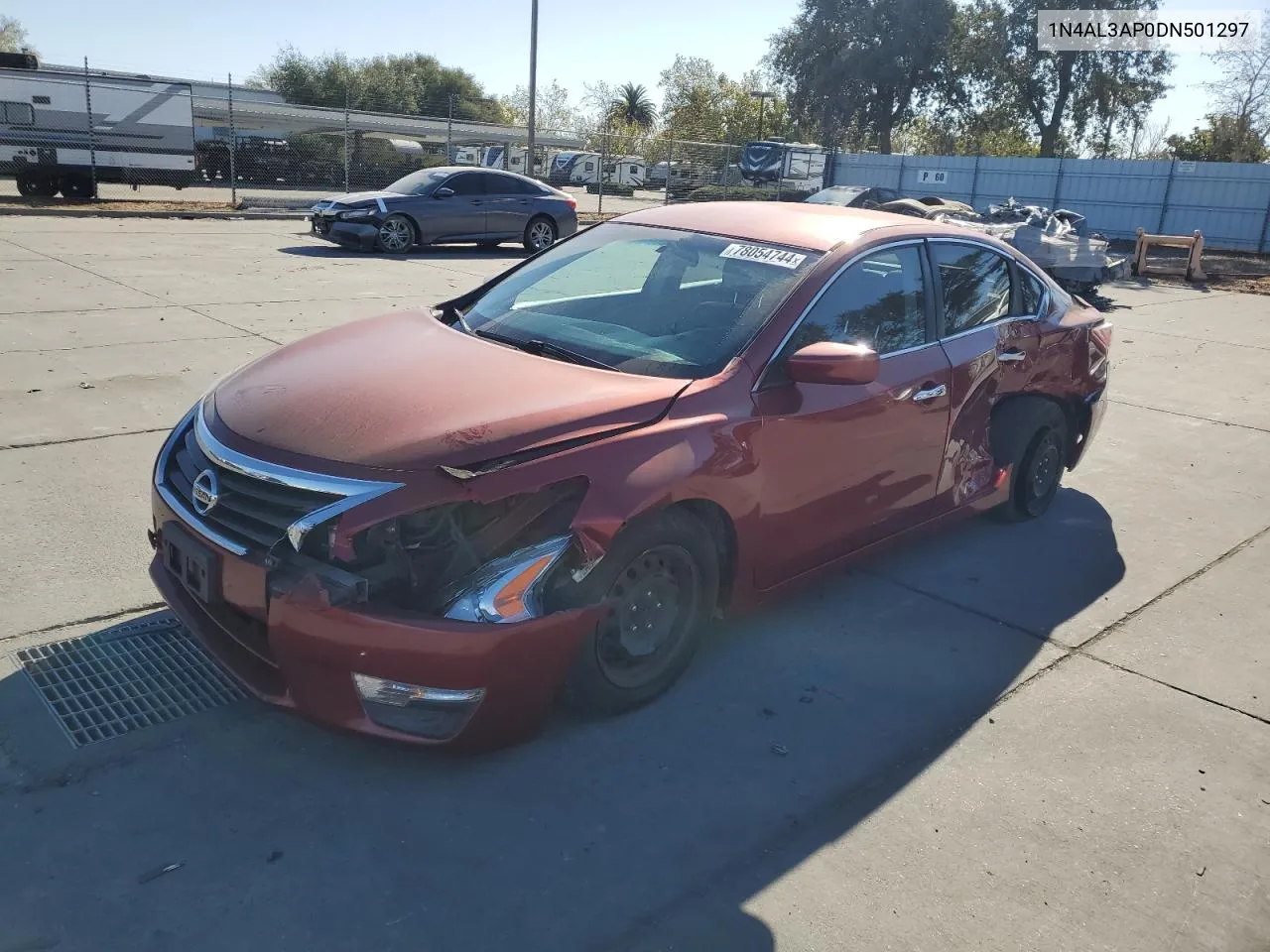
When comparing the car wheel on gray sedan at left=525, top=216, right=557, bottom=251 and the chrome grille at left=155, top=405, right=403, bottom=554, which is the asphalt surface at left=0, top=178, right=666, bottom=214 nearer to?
the car wheel on gray sedan at left=525, top=216, right=557, bottom=251

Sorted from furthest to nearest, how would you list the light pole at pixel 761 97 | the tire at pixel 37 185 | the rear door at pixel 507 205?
the light pole at pixel 761 97 < the tire at pixel 37 185 < the rear door at pixel 507 205

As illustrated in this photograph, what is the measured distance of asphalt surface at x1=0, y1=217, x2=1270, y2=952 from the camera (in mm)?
2635

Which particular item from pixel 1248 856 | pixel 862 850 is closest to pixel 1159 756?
pixel 1248 856

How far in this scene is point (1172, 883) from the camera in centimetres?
291

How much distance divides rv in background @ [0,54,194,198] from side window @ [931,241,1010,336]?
2253 cm

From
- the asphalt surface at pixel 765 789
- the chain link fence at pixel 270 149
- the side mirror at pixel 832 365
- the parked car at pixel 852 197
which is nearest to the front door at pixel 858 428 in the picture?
the side mirror at pixel 832 365

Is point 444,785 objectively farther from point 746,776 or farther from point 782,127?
point 782,127

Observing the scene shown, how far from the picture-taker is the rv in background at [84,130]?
21.7m

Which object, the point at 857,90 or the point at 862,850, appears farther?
the point at 857,90

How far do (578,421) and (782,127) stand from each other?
6524 centimetres

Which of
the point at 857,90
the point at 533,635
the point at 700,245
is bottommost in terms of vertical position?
the point at 533,635

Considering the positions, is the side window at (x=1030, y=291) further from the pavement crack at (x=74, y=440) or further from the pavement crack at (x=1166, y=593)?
the pavement crack at (x=74, y=440)

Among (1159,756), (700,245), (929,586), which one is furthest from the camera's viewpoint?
(929,586)

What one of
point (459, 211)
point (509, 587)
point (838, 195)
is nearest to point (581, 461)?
point (509, 587)
